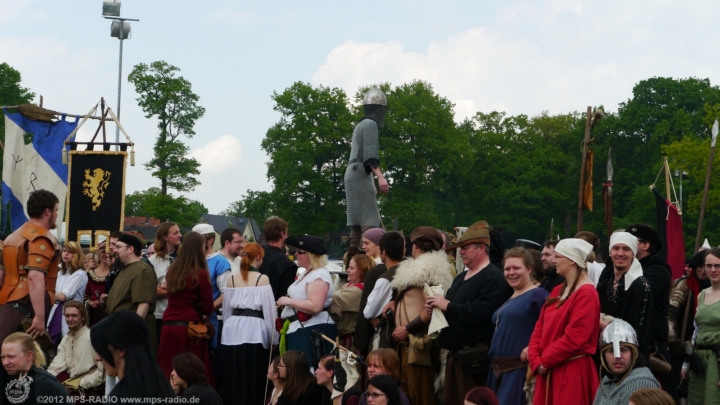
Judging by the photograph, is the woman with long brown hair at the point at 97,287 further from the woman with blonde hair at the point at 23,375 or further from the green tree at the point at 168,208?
the green tree at the point at 168,208

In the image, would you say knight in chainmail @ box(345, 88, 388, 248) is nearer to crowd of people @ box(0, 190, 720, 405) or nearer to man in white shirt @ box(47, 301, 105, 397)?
crowd of people @ box(0, 190, 720, 405)

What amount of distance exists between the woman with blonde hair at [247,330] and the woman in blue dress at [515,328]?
267 cm

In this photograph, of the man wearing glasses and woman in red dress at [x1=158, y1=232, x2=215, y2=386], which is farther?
the man wearing glasses

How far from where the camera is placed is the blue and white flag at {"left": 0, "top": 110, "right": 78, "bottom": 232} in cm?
1575

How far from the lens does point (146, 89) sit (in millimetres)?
42375

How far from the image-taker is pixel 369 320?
848 centimetres

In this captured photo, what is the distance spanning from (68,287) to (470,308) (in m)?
4.71

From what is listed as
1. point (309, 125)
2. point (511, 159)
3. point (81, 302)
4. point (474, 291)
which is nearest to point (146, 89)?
point (309, 125)

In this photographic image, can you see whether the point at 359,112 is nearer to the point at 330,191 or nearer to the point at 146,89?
the point at 330,191

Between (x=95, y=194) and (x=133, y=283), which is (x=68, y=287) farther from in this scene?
(x=95, y=194)

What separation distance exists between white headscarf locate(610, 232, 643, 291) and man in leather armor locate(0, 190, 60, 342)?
466 cm

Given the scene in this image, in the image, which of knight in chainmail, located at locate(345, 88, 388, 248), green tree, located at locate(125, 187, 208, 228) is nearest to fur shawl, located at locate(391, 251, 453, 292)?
knight in chainmail, located at locate(345, 88, 388, 248)

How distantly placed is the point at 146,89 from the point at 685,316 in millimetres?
35865

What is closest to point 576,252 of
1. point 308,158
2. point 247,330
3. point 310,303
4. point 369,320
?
point 369,320
